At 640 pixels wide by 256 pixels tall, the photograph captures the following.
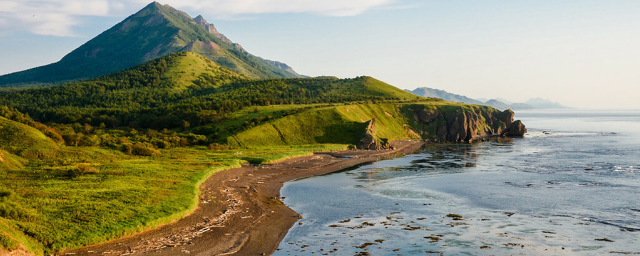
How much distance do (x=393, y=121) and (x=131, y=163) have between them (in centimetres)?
12492

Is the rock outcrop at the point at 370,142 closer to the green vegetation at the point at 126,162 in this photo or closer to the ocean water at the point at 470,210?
the green vegetation at the point at 126,162

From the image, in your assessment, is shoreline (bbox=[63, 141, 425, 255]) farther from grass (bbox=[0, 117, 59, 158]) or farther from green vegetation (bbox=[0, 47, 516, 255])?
grass (bbox=[0, 117, 59, 158])

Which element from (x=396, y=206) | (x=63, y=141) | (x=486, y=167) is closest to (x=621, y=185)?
(x=486, y=167)

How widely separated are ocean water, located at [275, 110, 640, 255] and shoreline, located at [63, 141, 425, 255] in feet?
7.95

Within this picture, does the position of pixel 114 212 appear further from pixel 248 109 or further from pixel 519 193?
pixel 248 109

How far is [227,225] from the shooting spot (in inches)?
1769

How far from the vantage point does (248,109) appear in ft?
574

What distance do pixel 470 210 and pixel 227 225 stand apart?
3099 centimetres

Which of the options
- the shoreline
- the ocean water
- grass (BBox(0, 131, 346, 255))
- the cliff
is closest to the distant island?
grass (BBox(0, 131, 346, 255))

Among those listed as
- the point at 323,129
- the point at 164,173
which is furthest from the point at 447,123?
the point at 164,173

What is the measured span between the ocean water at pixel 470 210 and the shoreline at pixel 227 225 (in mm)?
2423

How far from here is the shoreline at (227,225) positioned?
36.7 m

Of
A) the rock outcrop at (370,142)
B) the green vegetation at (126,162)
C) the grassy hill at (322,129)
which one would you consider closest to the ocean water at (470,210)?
the green vegetation at (126,162)

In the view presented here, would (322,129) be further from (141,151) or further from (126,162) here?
(126,162)
